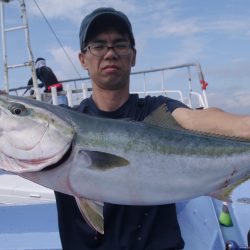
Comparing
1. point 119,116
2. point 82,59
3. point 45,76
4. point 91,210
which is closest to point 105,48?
point 82,59

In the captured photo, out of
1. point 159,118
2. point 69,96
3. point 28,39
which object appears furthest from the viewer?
point 28,39

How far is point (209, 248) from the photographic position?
350cm

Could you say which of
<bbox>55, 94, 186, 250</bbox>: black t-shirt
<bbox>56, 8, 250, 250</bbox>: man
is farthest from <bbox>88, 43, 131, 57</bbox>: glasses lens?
<bbox>55, 94, 186, 250</bbox>: black t-shirt

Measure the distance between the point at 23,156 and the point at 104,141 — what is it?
45cm

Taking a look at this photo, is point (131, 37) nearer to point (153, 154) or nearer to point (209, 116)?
point (209, 116)

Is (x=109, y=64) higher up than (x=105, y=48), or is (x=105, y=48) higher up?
(x=105, y=48)

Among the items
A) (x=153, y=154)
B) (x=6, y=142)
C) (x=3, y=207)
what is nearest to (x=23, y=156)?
(x=6, y=142)

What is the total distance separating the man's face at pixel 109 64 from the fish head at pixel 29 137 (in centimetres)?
66

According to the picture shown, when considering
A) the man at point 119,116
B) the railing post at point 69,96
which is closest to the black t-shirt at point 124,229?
the man at point 119,116

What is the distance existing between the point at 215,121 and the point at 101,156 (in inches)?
34.8

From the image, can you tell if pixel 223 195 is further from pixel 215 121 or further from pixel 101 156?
pixel 101 156

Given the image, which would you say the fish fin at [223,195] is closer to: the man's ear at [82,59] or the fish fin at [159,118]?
the fish fin at [159,118]

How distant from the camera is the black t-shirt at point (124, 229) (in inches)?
100

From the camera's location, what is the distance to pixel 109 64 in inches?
107
